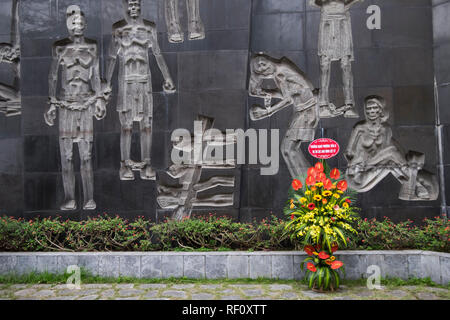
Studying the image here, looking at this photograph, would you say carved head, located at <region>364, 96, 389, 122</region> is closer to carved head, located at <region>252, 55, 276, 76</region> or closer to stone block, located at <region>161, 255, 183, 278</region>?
carved head, located at <region>252, 55, 276, 76</region>

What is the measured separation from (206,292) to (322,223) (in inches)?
93.6

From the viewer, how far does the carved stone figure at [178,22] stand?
304 inches

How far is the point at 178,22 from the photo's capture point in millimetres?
7738

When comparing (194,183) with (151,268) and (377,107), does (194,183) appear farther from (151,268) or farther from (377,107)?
(377,107)

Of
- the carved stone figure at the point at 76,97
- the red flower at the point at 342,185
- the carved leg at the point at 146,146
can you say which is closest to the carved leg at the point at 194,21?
the carved leg at the point at 146,146

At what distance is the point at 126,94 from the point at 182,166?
214 cm

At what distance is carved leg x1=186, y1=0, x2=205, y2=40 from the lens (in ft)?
25.3

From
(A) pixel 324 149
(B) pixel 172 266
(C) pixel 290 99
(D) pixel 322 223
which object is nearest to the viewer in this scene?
(D) pixel 322 223

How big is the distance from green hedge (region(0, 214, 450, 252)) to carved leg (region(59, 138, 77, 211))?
1.69 feet

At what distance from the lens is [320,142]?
657 cm

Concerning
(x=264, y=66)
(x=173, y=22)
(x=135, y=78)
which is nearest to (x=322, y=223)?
(x=264, y=66)

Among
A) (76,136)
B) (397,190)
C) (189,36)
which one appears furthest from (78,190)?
(397,190)

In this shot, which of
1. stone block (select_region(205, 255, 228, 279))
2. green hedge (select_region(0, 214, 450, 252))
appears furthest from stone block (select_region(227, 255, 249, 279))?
green hedge (select_region(0, 214, 450, 252))

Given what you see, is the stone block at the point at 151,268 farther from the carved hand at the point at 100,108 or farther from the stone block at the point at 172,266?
the carved hand at the point at 100,108
